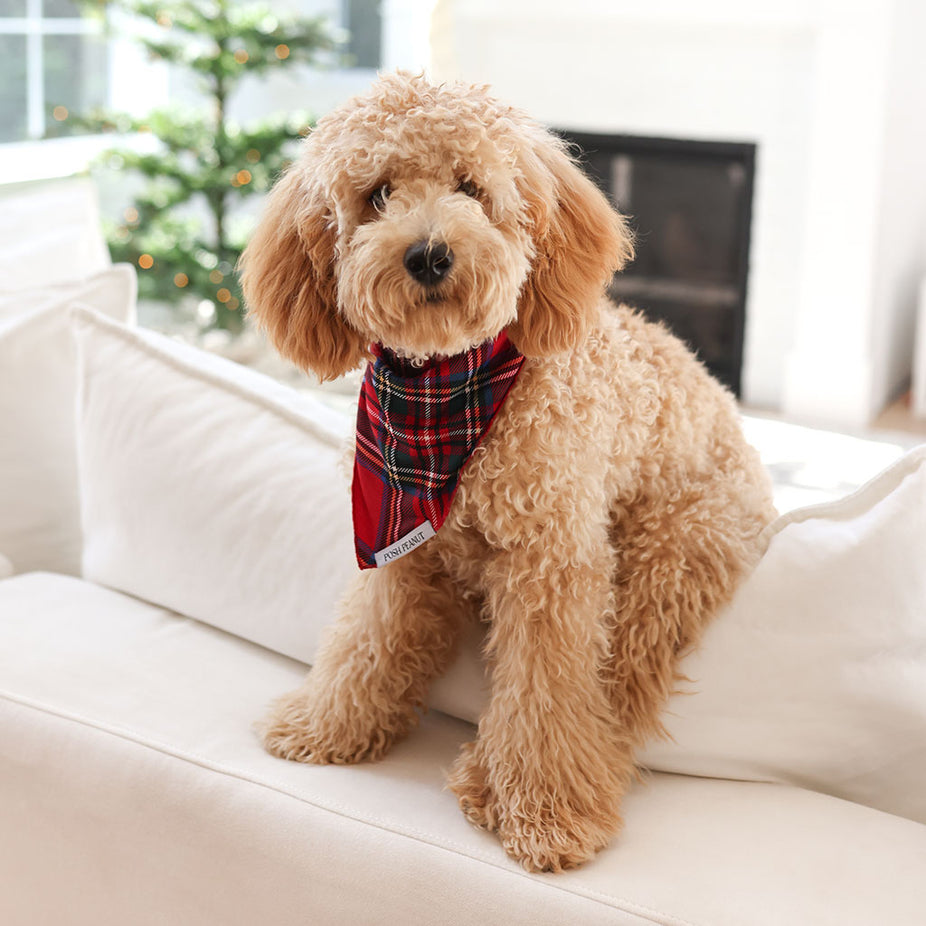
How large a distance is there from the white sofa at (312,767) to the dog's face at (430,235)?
12.9 inches

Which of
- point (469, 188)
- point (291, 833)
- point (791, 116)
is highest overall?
point (791, 116)

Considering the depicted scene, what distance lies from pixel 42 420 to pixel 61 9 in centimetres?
403

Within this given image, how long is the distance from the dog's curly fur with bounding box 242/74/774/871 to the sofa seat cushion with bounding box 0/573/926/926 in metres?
0.05

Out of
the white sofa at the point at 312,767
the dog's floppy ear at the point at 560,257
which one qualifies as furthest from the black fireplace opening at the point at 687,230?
the dog's floppy ear at the point at 560,257

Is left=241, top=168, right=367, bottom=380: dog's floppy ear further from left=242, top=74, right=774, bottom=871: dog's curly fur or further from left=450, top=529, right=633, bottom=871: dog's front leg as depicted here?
left=450, top=529, right=633, bottom=871: dog's front leg

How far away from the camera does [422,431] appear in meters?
1.15

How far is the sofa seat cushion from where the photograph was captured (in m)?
0.99

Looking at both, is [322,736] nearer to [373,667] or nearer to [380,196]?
[373,667]

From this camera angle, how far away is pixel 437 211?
3.42ft

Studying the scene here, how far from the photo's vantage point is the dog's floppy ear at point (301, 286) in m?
1.13

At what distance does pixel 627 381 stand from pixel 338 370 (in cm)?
31

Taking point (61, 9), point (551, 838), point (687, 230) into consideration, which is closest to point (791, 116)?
point (687, 230)

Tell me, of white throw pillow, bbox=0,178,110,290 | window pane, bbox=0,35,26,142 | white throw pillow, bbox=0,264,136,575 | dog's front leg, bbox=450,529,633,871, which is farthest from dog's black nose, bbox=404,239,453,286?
window pane, bbox=0,35,26,142

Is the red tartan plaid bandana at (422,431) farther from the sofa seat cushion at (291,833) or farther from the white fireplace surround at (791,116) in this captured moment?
the white fireplace surround at (791,116)
